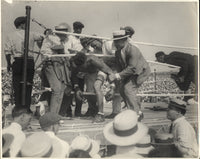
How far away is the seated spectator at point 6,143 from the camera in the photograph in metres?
4.04

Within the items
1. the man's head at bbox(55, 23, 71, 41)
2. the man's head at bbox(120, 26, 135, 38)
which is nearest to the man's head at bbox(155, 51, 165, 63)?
the man's head at bbox(120, 26, 135, 38)

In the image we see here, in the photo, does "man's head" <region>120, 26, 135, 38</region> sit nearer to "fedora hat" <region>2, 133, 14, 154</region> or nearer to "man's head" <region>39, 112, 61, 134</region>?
"man's head" <region>39, 112, 61, 134</region>

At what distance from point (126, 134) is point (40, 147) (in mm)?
871

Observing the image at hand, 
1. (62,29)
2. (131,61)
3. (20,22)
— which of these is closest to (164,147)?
(131,61)

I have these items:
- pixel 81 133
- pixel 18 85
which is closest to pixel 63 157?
pixel 81 133

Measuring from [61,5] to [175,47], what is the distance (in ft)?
4.88

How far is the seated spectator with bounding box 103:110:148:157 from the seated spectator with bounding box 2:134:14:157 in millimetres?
1098

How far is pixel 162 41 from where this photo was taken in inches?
177

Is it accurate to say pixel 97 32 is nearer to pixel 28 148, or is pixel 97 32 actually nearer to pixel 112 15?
pixel 112 15

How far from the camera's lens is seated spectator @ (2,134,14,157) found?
13.3ft

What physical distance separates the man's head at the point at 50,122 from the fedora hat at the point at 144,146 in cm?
91

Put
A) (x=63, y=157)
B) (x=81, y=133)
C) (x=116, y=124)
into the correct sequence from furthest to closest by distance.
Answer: (x=81, y=133) < (x=63, y=157) < (x=116, y=124)

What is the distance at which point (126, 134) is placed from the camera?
3.63 meters

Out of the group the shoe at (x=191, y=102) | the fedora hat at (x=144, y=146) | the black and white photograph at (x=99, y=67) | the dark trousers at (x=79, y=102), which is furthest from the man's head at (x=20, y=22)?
the shoe at (x=191, y=102)
